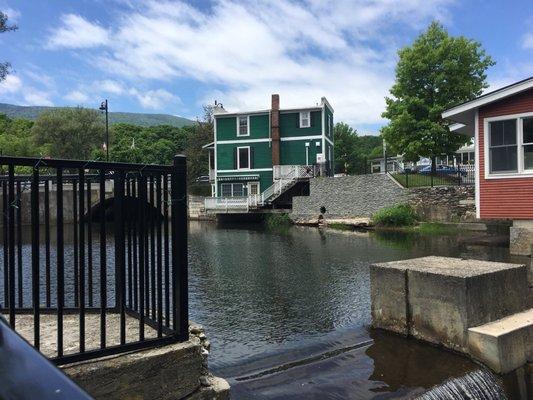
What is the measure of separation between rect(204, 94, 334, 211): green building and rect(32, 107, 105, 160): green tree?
1094 inches

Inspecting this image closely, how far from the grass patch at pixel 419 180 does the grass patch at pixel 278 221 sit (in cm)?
722

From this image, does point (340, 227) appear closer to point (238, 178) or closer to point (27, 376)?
point (238, 178)

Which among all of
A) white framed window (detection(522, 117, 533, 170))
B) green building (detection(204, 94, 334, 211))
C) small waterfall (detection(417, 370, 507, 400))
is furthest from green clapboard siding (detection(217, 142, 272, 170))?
small waterfall (detection(417, 370, 507, 400))

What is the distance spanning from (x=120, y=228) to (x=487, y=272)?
452cm

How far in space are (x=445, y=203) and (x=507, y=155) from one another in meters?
11.6

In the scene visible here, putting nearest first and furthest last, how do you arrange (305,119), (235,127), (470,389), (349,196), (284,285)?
(470,389), (284,285), (349,196), (305,119), (235,127)

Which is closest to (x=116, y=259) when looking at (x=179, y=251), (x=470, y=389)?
(x=179, y=251)

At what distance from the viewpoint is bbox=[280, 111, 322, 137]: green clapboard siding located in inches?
1503

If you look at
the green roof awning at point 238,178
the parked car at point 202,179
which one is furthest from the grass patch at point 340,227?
the parked car at point 202,179

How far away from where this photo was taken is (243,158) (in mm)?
39969

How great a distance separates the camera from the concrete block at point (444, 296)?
227 inches

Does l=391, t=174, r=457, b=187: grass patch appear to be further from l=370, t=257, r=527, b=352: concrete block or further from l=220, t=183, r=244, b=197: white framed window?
l=370, t=257, r=527, b=352: concrete block

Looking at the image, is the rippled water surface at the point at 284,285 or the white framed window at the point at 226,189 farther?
the white framed window at the point at 226,189

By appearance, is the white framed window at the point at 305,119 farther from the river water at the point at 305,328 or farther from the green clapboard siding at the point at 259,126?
the river water at the point at 305,328
